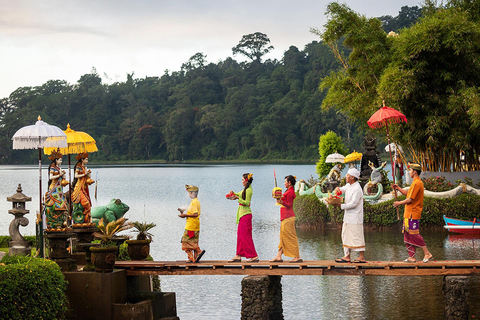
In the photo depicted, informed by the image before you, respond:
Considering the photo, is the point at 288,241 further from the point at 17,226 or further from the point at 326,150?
the point at 326,150

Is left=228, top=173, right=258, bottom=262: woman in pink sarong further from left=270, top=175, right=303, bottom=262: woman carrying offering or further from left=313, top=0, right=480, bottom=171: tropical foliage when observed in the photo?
left=313, top=0, right=480, bottom=171: tropical foliage

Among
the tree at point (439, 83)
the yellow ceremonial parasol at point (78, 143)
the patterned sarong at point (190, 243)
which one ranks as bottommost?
the patterned sarong at point (190, 243)

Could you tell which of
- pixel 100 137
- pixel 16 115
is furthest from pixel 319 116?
pixel 16 115

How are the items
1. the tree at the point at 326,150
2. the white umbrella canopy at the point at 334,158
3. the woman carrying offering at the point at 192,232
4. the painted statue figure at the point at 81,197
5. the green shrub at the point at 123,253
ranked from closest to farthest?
1. the woman carrying offering at the point at 192,232
2. the green shrub at the point at 123,253
3. the painted statue figure at the point at 81,197
4. the white umbrella canopy at the point at 334,158
5. the tree at the point at 326,150

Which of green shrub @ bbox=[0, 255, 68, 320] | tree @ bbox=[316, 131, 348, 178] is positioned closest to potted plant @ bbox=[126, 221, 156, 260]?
green shrub @ bbox=[0, 255, 68, 320]

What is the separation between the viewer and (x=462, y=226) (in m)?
23.6

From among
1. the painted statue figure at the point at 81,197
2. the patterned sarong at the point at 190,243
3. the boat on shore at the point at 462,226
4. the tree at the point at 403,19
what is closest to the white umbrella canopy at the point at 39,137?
the painted statue figure at the point at 81,197

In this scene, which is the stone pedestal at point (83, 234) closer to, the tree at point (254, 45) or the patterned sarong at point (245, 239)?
the patterned sarong at point (245, 239)

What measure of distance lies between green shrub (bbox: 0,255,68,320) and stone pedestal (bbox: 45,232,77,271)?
686mm

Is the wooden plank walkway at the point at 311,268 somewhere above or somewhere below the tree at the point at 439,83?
below

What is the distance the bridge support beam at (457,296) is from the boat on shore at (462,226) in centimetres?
1234

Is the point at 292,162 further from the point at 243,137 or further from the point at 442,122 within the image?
the point at 442,122

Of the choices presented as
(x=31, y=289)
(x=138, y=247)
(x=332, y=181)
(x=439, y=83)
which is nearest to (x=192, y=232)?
(x=138, y=247)

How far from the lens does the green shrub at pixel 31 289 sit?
32.6 feet
